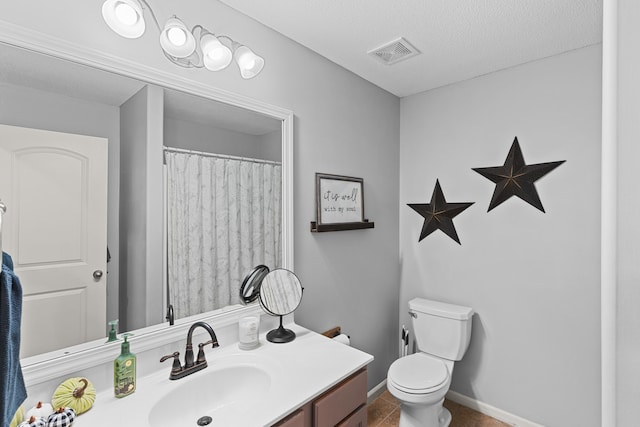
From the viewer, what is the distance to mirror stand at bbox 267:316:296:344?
152 centimetres

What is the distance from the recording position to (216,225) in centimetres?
148

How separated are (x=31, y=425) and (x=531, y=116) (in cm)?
272

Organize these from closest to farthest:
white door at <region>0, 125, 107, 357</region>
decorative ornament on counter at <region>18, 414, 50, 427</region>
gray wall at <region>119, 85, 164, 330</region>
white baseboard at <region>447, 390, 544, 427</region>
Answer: decorative ornament on counter at <region>18, 414, 50, 427</region> → white door at <region>0, 125, 107, 357</region> → gray wall at <region>119, 85, 164, 330</region> → white baseboard at <region>447, 390, 544, 427</region>

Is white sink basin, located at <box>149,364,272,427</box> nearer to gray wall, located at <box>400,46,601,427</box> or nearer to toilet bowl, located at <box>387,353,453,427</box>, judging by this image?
toilet bowl, located at <box>387,353,453,427</box>

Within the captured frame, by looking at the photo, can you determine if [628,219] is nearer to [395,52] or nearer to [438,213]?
[395,52]

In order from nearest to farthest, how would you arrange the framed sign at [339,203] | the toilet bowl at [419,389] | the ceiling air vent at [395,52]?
1. the toilet bowl at [419,389]
2. the ceiling air vent at [395,52]
3. the framed sign at [339,203]

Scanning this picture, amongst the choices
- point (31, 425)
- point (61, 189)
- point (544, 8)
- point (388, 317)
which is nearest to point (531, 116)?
point (544, 8)

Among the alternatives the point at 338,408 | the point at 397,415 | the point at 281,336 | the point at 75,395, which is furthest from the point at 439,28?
the point at 397,415

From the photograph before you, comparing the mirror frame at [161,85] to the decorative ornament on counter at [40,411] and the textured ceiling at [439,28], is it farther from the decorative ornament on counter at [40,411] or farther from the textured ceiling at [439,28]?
the textured ceiling at [439,28]

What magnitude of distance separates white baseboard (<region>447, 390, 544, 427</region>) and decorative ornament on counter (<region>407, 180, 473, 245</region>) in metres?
1.12

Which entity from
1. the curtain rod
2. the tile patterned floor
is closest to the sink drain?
the curtain rod

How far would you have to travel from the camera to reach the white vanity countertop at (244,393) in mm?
1003

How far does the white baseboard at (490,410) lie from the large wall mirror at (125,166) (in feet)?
5.95

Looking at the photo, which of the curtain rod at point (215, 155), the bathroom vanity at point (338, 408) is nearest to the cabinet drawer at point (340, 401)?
the bathroom vanity at point (338, 408)
